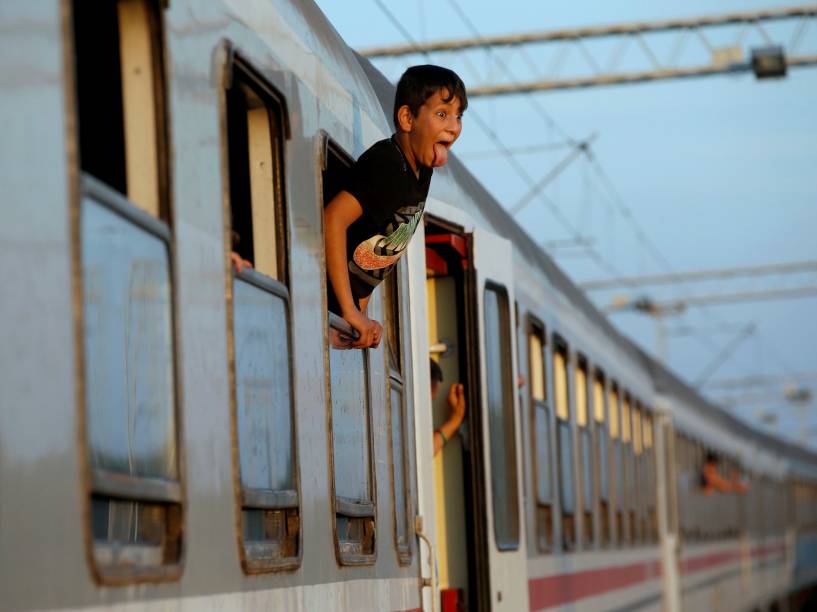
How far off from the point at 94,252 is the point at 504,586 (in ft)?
15.8

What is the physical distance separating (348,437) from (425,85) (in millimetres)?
1049

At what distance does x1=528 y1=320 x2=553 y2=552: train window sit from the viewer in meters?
9.35

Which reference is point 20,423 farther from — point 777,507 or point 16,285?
point 777,507

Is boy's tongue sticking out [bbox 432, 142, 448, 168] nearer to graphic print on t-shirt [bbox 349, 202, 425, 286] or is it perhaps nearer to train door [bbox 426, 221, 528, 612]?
graphic print on t-shirt [bbox 349, 202, 425, 286]

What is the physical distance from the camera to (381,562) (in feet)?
17.1

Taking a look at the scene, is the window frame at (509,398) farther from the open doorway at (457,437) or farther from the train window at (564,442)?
the train window at (564,442)

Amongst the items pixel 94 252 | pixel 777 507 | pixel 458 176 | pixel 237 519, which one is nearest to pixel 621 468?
pixel 458 176

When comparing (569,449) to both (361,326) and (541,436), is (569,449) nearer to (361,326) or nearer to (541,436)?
(541,436)

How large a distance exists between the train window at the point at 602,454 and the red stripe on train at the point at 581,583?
0.35 metres

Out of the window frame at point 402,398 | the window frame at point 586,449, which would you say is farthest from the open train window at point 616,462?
the window frame at point 402,398

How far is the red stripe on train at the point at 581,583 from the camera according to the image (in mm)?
9148

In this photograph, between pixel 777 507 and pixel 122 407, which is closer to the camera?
pixel 122 407

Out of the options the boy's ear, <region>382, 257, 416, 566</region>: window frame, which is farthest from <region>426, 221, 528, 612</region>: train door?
the boy's ear

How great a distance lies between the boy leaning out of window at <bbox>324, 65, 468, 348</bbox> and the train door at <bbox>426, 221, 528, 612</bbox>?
193 centimetres
